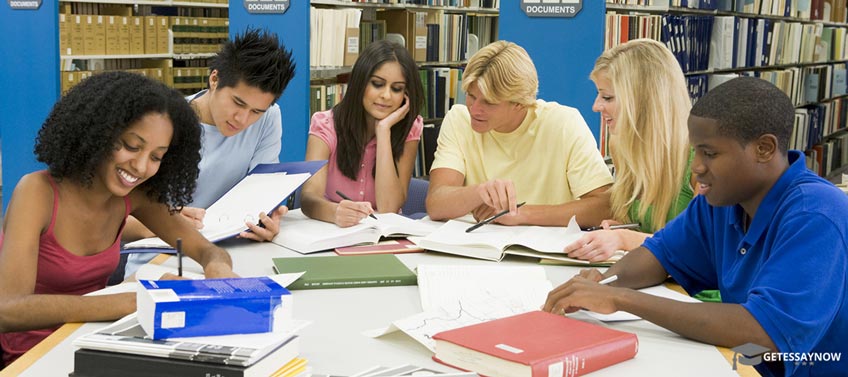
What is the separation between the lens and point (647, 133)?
95.6 inches

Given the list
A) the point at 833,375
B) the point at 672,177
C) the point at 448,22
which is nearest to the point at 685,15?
the point at 448,22

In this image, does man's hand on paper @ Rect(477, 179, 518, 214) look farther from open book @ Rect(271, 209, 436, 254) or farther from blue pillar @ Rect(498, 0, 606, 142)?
blue pillar @ Rect(498, 0, 606, 142)

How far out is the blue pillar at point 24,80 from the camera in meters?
5.40

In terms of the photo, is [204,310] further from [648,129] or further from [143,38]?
[143,38]

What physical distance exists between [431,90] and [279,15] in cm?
149

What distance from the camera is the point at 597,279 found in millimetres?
1880

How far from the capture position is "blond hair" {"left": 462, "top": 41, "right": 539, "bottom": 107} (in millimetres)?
2760

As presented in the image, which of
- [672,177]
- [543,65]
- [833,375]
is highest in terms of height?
[543,65]

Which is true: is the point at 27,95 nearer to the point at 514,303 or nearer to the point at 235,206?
the point at 235,206

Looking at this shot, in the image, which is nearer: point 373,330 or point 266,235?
point 373,330

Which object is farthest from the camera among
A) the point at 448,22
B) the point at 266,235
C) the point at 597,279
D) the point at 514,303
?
the point at 448,22

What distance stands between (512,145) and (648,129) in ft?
1.91

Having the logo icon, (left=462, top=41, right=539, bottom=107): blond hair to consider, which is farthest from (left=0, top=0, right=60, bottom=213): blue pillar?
the logo icon

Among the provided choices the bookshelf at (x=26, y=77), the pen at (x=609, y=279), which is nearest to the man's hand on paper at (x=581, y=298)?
the pen at (x=609, y=279)
